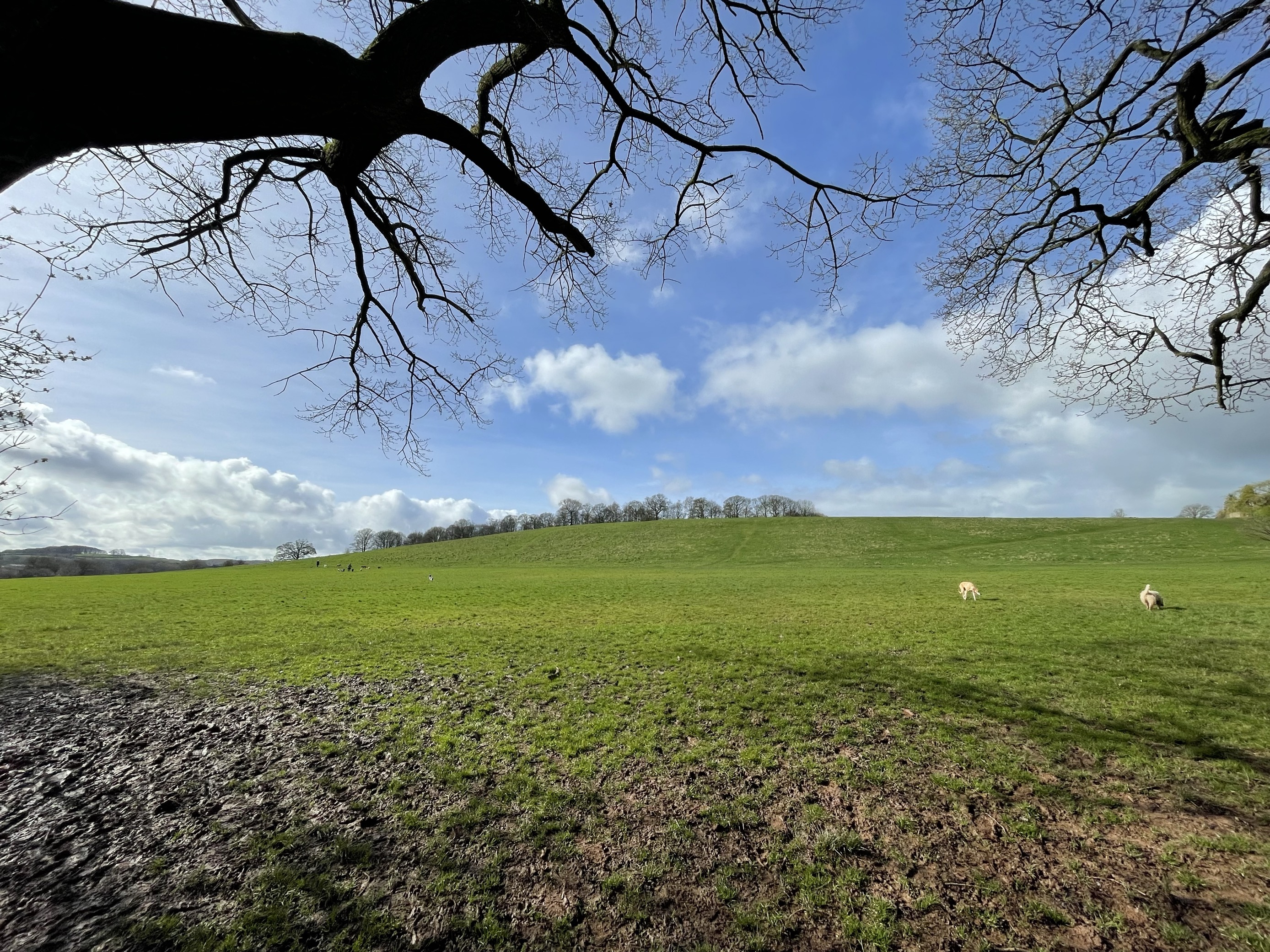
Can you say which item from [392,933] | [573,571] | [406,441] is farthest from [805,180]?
[573,571]

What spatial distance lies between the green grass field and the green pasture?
81 millimetres

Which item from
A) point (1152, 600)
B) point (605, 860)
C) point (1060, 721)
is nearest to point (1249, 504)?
point (1152, 600)

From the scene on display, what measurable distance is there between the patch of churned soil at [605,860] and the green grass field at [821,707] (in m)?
0.04

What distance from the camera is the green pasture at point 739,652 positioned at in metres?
6.54

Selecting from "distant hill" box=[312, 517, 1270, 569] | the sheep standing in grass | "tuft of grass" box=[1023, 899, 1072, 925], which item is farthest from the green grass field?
"distant hill" box=[312, 517, 1270, 569]

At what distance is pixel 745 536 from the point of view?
63406mm

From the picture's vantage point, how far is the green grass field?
3.76 m

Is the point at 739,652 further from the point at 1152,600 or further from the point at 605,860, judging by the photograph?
the point at 1152,600

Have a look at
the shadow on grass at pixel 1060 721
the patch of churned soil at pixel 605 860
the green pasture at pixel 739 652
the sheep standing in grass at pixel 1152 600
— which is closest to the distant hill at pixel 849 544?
the green pasture at pixel 739 652

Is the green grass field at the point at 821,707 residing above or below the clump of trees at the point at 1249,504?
below

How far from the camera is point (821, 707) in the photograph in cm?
734

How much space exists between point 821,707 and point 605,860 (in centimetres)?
461

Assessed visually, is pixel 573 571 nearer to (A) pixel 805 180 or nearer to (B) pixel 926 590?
(B) pixel 926 590

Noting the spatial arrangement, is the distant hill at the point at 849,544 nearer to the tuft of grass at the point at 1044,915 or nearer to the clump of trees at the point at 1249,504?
the clump of trees at the point at 1249,504
